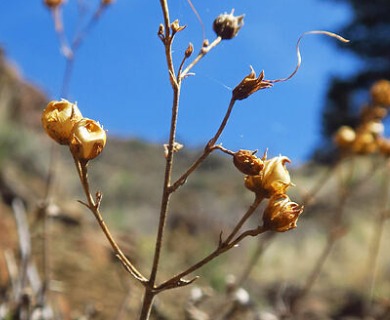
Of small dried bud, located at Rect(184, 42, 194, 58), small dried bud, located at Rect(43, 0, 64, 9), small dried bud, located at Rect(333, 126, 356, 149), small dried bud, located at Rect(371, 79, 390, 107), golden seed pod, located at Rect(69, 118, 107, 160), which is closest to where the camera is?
golden seed pod, located at Rect(69, 118, 107, 160)

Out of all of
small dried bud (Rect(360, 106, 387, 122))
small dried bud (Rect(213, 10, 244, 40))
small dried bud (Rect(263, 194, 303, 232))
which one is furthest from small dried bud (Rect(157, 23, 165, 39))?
small dried bud (Rect(360, 106, 387, 122))

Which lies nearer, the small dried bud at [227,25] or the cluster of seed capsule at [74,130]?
the cluster of seed capsule at [74,130]

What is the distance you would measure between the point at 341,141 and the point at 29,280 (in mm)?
1491

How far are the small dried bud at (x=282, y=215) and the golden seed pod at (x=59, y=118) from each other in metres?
0.41

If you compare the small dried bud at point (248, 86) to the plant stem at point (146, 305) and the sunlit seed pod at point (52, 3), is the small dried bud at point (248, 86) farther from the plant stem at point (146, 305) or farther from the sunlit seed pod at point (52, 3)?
the sunlit seed pod at point (52, 3)

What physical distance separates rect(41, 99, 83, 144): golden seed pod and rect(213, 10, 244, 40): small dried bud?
0.36 meters

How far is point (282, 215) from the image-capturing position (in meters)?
1.28

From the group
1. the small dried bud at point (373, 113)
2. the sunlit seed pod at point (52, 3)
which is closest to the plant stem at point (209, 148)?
the sunlit seed pod at point (52, 3)

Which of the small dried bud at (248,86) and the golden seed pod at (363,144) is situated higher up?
the golden seed pod at (363,144)

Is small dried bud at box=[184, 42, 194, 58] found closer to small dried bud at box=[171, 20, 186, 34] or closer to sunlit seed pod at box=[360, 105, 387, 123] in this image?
small dried bud at box=[171, 20, 186, 34]

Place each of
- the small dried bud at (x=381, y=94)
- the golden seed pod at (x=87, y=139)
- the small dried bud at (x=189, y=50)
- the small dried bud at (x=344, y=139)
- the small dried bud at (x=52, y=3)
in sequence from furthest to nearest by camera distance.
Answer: the small dried bud at (x=381, y=94) → the small dried bud at (x=344, y=139) → the small dried bud at (x=52, y=3) → the small dried bud at (x=189, y=50) → the golden seed pod at (x=87, y=139)

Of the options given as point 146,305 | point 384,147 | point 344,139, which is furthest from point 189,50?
point 384,147

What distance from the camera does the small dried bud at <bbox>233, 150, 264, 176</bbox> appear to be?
4.07 feet

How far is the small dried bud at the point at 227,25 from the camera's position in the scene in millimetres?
1396
